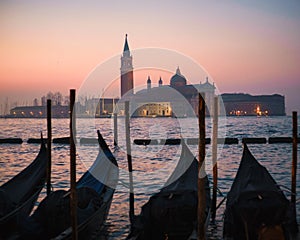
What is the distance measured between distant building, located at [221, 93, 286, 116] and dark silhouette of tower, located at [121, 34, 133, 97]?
35228mm

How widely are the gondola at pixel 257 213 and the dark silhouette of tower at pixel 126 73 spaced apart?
11142 cm

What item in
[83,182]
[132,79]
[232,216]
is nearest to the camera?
[232,216]

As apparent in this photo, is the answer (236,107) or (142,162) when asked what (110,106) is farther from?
(142,162)

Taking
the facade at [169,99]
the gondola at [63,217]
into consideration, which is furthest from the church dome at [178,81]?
the gondola at [63,217]

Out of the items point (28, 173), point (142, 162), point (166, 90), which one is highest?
point (166, 90)

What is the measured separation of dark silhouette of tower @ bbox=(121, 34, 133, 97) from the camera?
407 feet

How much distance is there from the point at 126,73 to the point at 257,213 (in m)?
127

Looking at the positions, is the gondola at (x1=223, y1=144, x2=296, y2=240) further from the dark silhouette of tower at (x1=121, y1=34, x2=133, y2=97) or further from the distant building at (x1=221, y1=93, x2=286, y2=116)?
the distant building at (x1=221, y1=93, x2=286, y2=116)

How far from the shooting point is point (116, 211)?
9.05 meters

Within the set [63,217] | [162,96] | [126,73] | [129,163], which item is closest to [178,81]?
[162,96]

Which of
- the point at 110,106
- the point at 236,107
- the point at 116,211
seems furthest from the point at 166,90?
the point at 116,211

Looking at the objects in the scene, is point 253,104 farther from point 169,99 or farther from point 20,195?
point 20,195

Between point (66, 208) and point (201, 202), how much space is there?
209cm

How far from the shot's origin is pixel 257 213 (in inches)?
213
